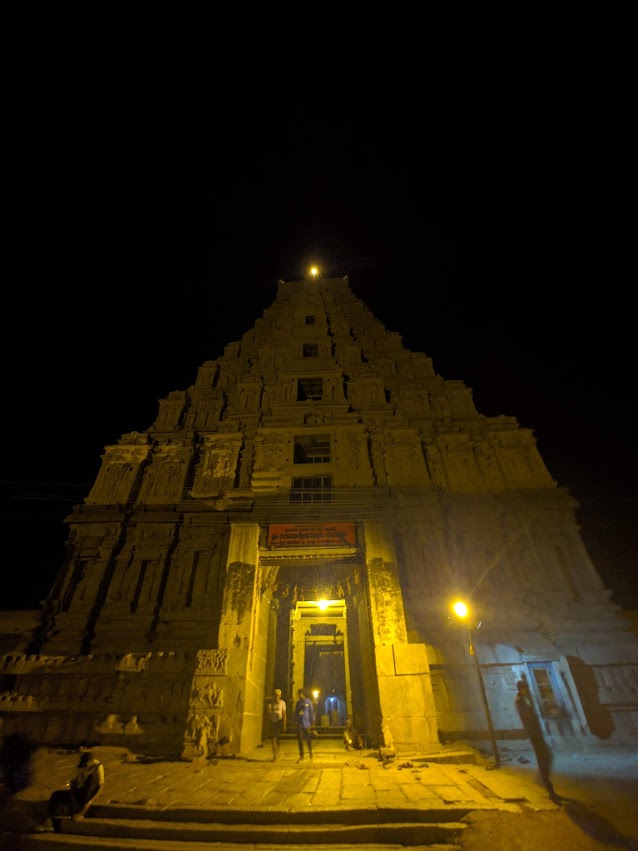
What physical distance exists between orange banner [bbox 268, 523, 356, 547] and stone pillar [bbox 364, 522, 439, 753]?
3.77 feet

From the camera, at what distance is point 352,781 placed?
870 cm

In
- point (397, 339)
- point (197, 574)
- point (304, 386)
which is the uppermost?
point (397, 339)

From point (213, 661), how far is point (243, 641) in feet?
3.70

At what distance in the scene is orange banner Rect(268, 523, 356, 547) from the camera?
52.2 feet

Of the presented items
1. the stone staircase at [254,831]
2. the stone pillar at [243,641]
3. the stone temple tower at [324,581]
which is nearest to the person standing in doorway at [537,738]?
the stone staircase at [254,831]

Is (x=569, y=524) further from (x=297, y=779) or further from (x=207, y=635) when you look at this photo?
(x=207, y=635)

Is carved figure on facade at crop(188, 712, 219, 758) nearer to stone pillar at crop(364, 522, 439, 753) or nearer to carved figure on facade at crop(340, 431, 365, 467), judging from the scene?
stone pillar at crop(364, 522, 439, 753)

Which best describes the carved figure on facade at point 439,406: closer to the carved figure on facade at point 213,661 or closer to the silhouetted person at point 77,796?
the carved figure on facade at point 213,661

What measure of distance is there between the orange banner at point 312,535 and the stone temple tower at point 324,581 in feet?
0.20

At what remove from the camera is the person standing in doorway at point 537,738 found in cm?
778

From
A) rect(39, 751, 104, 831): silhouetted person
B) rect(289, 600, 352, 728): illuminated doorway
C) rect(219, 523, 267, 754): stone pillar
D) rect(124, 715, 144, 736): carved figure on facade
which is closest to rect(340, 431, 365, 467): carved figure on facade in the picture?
rect(219, 523, 267, 754): stone pillar

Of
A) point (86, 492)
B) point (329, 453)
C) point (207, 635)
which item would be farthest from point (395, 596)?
point (86, 492)

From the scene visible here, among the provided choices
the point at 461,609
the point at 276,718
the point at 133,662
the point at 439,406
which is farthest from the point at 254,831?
the point at 439,406

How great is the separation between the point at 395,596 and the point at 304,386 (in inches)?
571
